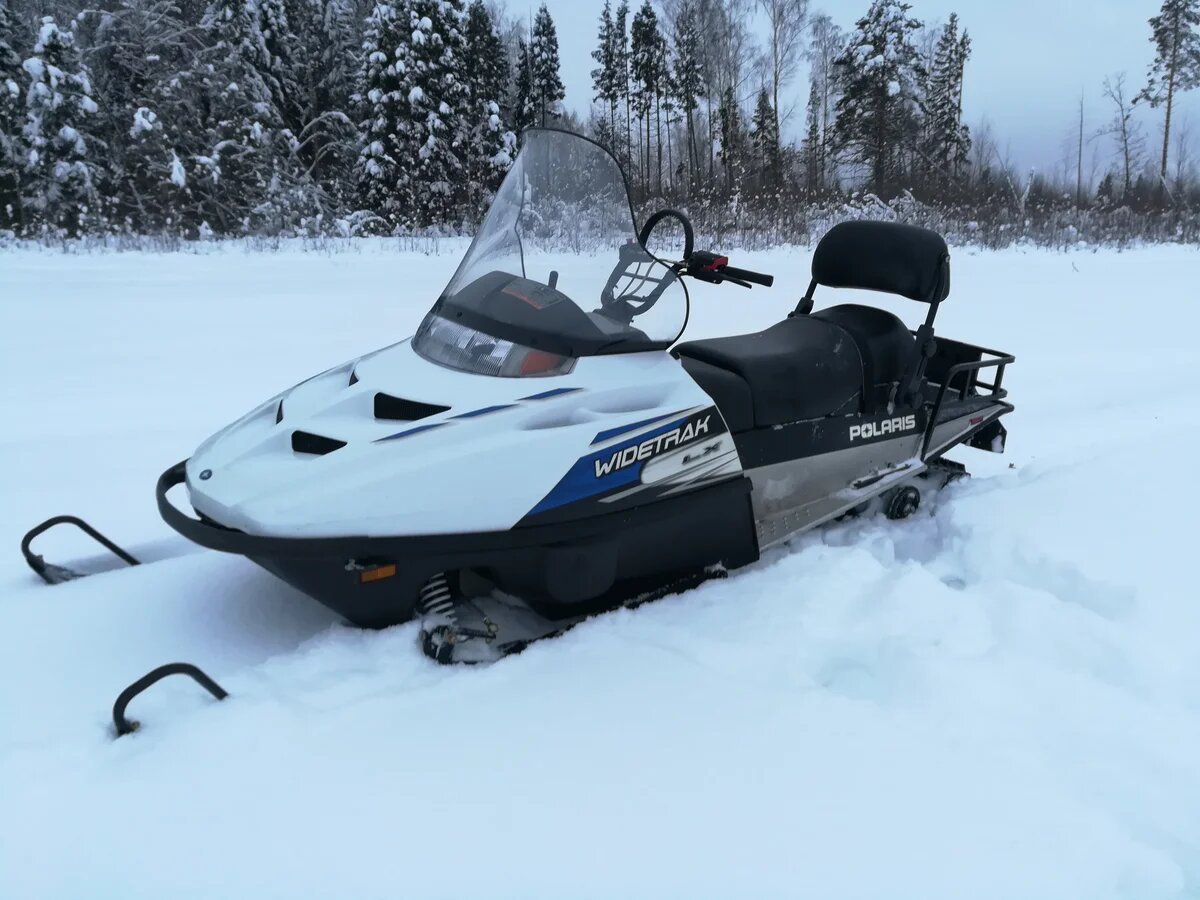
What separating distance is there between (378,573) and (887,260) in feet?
7.05

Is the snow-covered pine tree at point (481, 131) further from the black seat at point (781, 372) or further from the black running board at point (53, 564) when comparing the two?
the black running board at point (53, 564)

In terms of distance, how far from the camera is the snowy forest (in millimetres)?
14453

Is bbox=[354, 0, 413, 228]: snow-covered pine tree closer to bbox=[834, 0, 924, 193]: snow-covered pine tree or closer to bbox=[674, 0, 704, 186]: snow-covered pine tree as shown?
bbox=[674, 0, 704, 186]: snow-covered pine tree

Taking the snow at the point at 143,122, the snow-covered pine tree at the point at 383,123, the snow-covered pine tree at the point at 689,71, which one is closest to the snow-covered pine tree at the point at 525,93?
the snow-covered pine tree at the point at 689,71

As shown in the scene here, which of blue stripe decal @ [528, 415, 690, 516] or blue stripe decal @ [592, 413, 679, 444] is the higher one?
blue stripe decal @ [592, 413, 679, 444]

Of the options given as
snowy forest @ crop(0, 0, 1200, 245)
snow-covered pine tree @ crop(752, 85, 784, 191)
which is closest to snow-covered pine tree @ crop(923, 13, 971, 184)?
snowy forest @ crop(0, 0, 1200, 245)

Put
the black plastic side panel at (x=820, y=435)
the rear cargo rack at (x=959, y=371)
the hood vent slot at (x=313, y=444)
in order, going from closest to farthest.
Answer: the hood vent slot at (x=313, y=444) < the black plastic side panel at (x=820, y=435) < the rear cargo rack at (x=959, y=371)

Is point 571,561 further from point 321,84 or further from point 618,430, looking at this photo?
point 321,84

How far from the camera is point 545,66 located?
29844 millimetres

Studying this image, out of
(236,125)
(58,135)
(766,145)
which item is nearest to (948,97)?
(766,145)

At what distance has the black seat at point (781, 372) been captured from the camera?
7.82 ft

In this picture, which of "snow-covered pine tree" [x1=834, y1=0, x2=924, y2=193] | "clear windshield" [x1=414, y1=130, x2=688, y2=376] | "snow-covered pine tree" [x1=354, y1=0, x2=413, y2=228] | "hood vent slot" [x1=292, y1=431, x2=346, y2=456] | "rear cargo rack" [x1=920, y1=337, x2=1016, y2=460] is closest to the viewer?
"hood vent slot" [x1=292, y1=431, x2=346, y2=456]

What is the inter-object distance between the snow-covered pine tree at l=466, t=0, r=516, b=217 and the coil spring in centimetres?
1608

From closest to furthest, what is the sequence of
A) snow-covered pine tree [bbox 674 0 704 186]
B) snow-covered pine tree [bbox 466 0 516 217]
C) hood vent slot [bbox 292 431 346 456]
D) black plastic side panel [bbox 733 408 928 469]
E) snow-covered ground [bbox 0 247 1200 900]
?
snow-covered ground [bbox 0 247 1200 900], hood vent slot [bbox 292 431 346 456], black plastic side panel [bbox 733 408 928 469], snow-covered pine tree [bbox 466 0 516 217], snow-covered pine tree [bbox 674 0 704 186]
